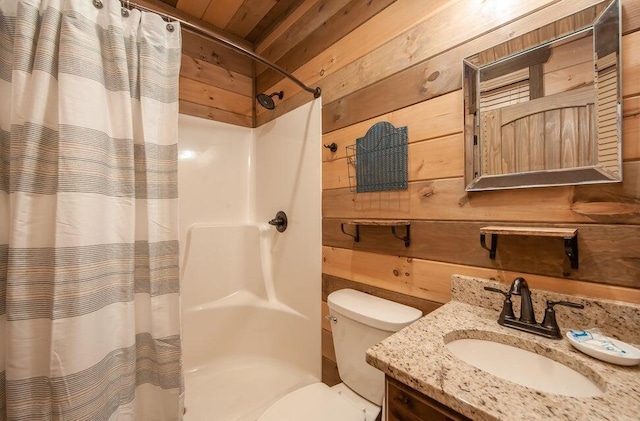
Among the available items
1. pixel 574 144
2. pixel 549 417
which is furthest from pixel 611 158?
pixel 549 417

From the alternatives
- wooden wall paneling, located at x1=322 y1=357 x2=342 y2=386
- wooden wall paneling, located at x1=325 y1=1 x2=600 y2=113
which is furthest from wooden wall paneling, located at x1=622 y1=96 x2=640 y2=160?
wooden wall paneling, located at x1=322 y1=357 x2=342 y2=386

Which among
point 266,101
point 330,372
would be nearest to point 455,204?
point 330,372

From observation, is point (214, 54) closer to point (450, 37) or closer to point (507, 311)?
point (450, 37)

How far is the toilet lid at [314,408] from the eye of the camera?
0.94 meters

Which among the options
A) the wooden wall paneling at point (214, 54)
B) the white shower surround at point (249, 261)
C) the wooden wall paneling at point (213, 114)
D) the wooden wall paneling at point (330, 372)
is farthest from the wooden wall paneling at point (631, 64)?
the wooden wall paneling at point (213, 114)

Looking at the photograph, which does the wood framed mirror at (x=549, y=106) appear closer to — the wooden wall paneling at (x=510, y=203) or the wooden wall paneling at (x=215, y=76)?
the wooden wall paneling at (x=510, y=203)

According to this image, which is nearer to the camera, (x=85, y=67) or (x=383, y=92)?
(x=85, y=67)

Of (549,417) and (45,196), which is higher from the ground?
(45,196)

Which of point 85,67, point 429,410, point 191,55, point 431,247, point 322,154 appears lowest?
point 429,410

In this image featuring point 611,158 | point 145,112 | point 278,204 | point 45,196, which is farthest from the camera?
point 278,204

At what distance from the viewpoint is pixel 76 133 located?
803 millimetres

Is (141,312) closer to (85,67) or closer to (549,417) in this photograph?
(85,67)

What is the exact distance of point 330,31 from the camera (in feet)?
4.79

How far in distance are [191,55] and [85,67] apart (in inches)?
48.9
